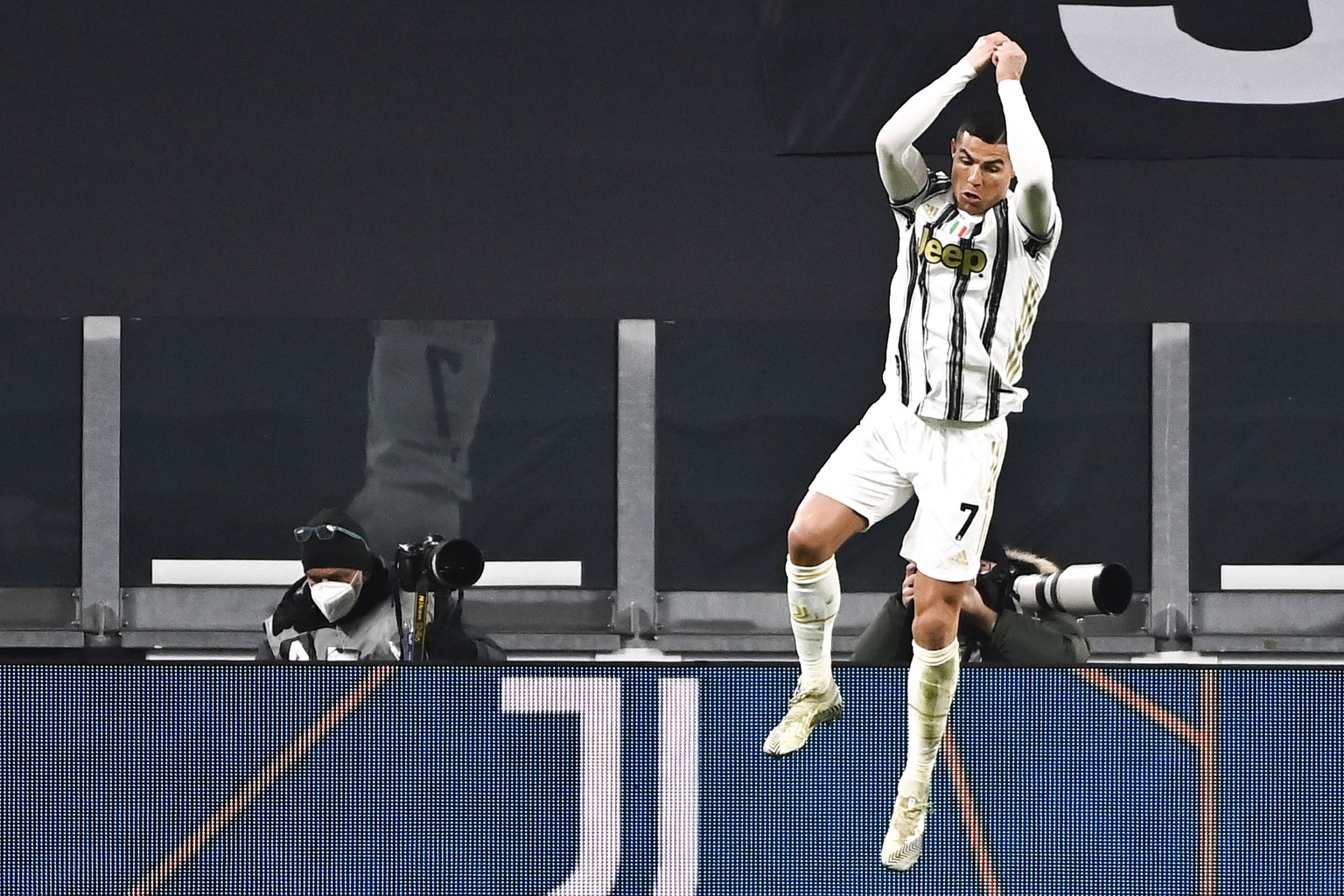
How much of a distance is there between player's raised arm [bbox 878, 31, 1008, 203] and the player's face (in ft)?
0.26

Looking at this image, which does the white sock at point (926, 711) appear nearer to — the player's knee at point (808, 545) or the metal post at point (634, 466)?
the player's knee at point (808, 545)

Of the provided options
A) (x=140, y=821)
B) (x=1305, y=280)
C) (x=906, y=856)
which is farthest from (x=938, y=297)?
(x=1305, y=280)

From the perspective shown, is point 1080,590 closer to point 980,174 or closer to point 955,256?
point 955,256

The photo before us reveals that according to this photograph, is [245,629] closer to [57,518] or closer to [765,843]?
[57,518]

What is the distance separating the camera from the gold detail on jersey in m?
3.15

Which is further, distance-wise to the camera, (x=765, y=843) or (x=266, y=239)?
(x=266, y=239)

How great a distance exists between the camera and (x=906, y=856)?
300cm

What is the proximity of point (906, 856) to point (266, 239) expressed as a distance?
13.0 feet

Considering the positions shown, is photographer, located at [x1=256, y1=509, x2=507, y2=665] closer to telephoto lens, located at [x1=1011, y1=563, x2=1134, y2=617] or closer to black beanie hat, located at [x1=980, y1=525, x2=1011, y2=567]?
black beanie hat, located at [x1=980, y1=525, x2=1011, y2=567]

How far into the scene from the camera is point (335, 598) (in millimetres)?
4059

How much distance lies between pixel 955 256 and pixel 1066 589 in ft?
2.45

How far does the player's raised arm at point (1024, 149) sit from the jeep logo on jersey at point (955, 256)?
0.11m

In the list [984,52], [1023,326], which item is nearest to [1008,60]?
[984,52]

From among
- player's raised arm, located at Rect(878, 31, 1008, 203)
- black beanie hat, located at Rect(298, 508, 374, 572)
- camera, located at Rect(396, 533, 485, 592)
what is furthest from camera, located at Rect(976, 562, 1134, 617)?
black beanie hat, located at Rect(298, 508, 374, 572)
